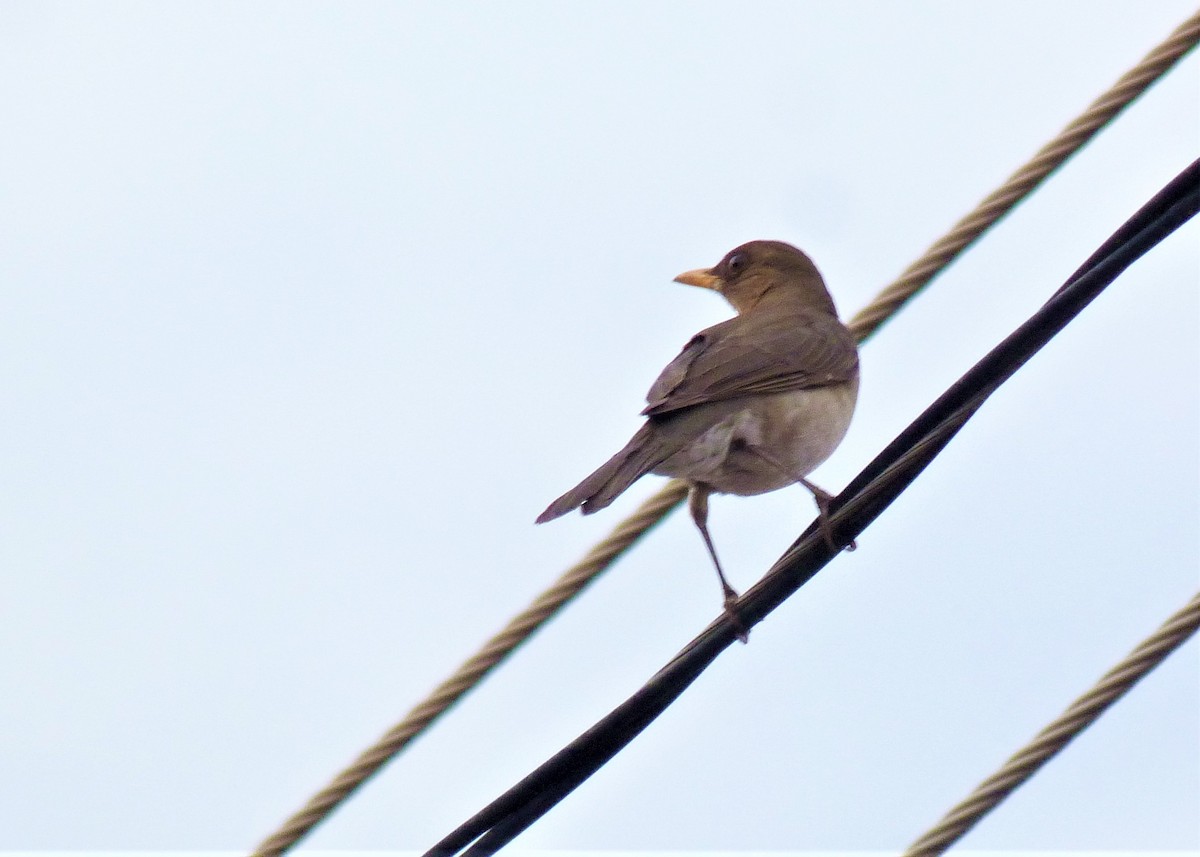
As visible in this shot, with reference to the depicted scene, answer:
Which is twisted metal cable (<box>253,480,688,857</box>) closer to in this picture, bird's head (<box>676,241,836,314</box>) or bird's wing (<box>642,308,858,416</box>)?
bird's wing (<box>642,308,858,416</box>)

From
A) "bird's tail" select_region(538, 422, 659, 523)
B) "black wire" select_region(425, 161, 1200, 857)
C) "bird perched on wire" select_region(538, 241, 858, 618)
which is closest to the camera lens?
"black wire" select_region(425, 161, 1200, 857)

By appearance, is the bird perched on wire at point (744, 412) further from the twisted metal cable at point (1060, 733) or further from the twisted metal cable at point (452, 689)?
the twisted metal cable at point (1060, 733)

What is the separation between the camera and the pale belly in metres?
6.82

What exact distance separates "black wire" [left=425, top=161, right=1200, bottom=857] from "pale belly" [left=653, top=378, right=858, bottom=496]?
183cm

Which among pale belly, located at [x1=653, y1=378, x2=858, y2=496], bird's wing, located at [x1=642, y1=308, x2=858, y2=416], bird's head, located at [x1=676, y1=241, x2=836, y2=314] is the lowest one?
pale belly, located at [x1=653, y1=378, x2=858, y2=496]

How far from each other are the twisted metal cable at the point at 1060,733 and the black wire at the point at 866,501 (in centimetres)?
79

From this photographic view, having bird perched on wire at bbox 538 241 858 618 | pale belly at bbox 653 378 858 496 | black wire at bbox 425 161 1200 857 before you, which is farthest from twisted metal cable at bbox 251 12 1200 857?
pale belly at bbox 653 378 858 496

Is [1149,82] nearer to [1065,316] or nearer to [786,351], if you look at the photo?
[1065,316]

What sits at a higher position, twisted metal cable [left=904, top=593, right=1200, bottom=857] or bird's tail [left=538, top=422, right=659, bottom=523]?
bird's tail [left=538, top=422, right=659, bottom=523]

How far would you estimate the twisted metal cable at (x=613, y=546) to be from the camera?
4.75 meters

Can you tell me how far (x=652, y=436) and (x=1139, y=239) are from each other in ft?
9.62

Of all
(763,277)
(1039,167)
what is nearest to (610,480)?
(1039,167)

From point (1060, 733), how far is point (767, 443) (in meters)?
2.86

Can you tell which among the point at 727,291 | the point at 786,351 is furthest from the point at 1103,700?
the point at 727,291
